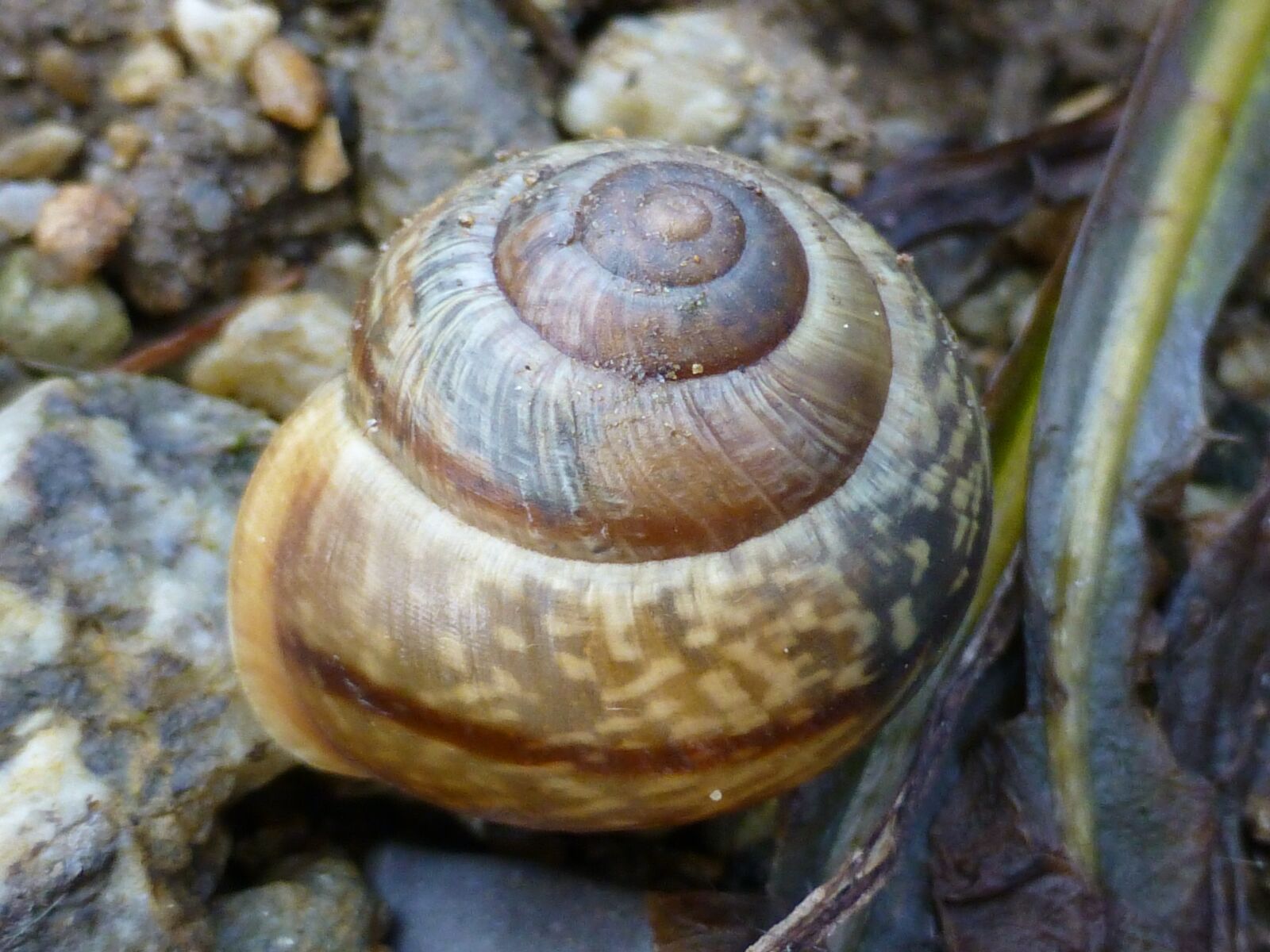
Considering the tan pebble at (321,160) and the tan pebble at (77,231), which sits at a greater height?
the tan pebble at (321,160)

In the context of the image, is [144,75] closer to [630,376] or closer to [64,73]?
[64,73]

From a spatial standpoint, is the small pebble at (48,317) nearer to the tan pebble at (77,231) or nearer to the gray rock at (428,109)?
the tan pebble at (77,231)

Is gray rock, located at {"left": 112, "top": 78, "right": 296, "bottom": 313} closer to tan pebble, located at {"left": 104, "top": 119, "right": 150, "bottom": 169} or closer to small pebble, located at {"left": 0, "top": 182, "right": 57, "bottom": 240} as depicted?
tan pebble, located at {"left": 104, "top": 119, "right": 150, "bottom": 169}

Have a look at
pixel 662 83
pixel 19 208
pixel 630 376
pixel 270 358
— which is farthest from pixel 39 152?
pixel 630 376

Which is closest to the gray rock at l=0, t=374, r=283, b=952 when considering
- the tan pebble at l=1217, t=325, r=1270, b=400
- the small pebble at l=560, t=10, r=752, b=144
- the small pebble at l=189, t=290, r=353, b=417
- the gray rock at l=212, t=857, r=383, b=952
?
the gray rock at l=212, t=857, r=383, b=952

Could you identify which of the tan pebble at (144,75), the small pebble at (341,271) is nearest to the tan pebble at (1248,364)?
the small pebble at (341,271)
